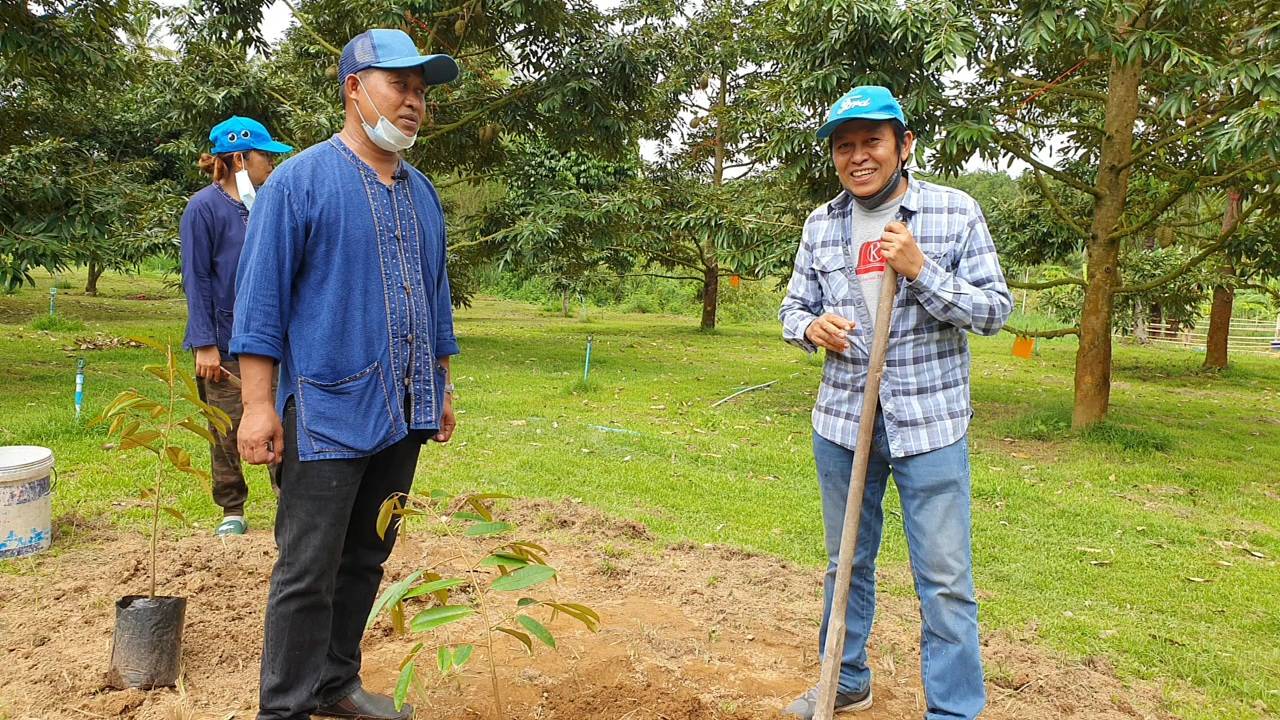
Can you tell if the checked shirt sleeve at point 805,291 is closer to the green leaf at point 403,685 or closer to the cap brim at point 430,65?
the cap brim at point 430,65

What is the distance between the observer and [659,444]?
7320 millimetres

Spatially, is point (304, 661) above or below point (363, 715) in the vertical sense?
above

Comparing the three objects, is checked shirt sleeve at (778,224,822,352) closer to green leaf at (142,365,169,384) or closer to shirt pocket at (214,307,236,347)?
green leaf at (142,365,169,384)

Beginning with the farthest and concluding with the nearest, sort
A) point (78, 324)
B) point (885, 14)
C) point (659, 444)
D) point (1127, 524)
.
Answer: point (78, 324) → point (659, 444) → point (885, 14) → point (1127, 524)

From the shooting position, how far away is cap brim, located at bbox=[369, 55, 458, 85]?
7.70 ft

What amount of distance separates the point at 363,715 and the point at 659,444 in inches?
189

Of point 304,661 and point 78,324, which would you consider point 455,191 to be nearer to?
point 78,324

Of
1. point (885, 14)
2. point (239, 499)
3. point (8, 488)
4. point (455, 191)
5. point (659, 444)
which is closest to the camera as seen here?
point (8, 488)

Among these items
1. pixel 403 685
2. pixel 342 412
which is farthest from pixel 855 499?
pixel 342 412

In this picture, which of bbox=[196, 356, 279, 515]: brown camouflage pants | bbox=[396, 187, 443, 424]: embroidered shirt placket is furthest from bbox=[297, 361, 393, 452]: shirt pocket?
bbox=[196, 356, 279, 515]: brown camouflage pants

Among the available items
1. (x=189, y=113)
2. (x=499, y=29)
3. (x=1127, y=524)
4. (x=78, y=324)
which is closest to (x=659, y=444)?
(x=1127, y=524)

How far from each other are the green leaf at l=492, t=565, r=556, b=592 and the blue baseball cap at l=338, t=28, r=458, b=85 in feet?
4.22

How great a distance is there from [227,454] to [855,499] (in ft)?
10.8

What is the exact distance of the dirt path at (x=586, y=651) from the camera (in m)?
2.79
